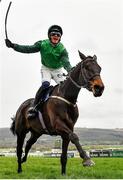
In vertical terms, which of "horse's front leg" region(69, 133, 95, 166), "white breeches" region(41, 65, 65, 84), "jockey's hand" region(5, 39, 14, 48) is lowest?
"horse's front leg" region(69, 133, 95, 166)

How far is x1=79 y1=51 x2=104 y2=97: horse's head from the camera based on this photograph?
38.1ft

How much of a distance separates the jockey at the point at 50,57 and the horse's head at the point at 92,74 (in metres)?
1.13

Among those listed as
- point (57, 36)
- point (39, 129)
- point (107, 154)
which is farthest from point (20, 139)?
point (107, 154)

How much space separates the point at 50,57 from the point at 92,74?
6.84 feet

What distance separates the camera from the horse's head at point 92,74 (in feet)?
38.1

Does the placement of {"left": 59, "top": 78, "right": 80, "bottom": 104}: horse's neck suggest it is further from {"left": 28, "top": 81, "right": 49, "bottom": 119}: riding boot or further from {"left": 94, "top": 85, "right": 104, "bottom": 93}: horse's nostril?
{"left": 94, "top": 85, "right": 104, "bottom": 93}: horse's nostril

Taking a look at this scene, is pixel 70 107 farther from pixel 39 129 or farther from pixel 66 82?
pixel 39 129

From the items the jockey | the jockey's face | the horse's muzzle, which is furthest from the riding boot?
the horse's muzzle

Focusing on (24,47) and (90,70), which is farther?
(24,47)

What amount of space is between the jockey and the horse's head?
1.13m

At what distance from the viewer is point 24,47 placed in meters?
14.2

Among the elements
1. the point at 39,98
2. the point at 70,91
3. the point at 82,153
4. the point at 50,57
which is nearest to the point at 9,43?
the point at 50,57

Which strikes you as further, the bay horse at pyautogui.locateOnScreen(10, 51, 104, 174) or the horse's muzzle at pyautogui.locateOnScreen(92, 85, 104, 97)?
the bay horse at pyautogui.locateOnScreen(10, 51, 104, 174)

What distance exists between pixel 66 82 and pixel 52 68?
90 centimetres
